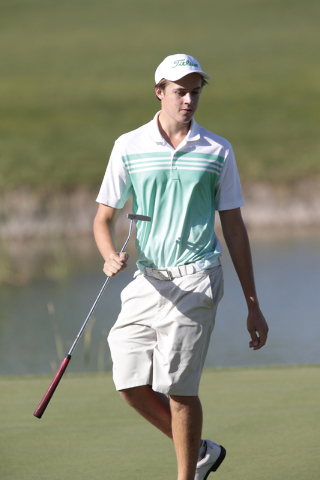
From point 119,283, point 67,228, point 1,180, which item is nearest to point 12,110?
point 1,180

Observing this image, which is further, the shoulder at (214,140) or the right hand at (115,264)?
the shoulder at (214,140)

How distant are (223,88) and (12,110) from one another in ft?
14.3

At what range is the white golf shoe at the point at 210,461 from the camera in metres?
2.38

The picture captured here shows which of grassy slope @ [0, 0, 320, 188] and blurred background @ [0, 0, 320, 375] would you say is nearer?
blurred background @ [0, 0, 320, 375]

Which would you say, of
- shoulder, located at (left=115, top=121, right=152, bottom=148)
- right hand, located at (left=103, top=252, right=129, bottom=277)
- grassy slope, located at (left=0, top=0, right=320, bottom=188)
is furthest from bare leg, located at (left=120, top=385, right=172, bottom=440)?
grassy slope, located at (left=0, top=0, right=320, bottom=188)

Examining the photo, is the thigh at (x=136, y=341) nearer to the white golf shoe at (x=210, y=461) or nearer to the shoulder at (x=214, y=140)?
the white golf shoe at (x=210, y=461)

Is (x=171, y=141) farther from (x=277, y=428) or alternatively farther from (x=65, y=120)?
(x=65, y=120)

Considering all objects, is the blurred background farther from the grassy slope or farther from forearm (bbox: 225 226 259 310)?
forearm (bbox: 225 226 259 310)

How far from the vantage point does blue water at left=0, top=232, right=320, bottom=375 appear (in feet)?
21.0

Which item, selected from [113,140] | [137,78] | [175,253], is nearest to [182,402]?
[175,253]

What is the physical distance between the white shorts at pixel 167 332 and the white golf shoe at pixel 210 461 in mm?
241

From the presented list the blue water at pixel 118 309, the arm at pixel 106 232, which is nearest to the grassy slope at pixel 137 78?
the blue water at pixel 118 309

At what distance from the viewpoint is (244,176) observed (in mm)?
11422

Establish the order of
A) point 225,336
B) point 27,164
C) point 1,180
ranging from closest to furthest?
point 225,336
point 1,180
point 27,164
